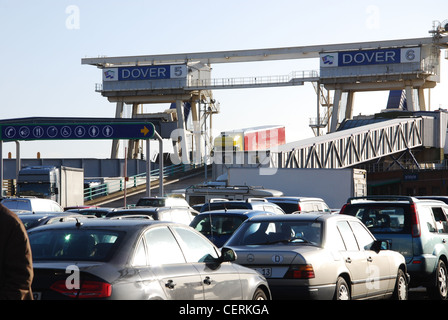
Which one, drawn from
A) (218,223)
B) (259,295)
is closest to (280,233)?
(259,295)

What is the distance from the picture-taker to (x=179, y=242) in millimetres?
8547

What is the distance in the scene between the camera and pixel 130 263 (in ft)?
24.6

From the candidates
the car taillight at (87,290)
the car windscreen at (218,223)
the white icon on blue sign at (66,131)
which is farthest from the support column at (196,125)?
the car taillight at (87,290)

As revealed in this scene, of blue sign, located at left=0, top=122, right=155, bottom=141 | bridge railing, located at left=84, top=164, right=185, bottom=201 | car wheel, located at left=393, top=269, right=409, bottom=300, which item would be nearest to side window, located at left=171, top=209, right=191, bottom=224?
car wheel, located at left=393, top=269, right=409, bottom=300

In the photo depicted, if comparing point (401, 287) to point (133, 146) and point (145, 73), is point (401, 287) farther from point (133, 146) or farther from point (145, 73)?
point (133, 146)

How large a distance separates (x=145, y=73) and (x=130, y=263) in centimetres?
8372

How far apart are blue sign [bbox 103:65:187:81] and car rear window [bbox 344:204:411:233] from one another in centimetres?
7481

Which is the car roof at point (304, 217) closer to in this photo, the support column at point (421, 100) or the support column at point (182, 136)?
the support column at point (182, 136)

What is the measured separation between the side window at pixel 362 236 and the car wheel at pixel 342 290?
1.06 meters

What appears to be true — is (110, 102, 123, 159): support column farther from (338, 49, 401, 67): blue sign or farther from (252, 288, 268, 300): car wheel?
(252, 288, 268, 300): car wheel

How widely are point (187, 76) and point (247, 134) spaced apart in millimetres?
15514

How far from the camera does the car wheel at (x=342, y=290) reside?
11.0 m
